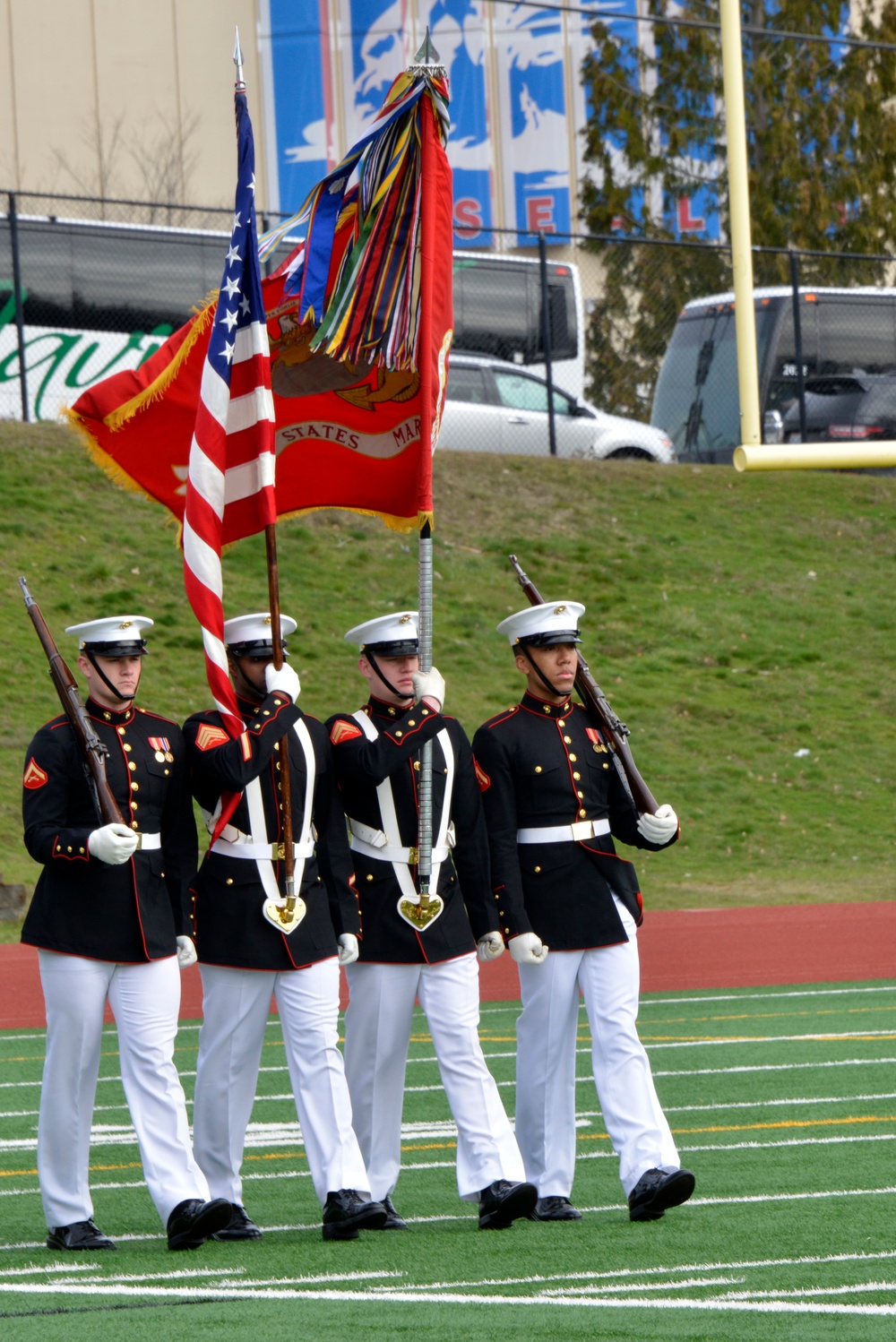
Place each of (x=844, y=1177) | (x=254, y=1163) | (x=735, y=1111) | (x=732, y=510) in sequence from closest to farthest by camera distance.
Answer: (x=844, y=1177), (x=254, y=1163), (x=735, y=1111), (x=732, y=510)

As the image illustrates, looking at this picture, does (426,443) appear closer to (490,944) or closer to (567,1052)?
(490,944)

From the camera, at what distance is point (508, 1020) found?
41.7 ft

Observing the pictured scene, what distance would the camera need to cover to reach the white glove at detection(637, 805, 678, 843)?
288 inches

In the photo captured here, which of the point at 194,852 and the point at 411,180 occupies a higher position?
the point at 411,180

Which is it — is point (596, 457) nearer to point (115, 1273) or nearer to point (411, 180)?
point (411, 180)

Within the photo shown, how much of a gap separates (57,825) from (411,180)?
107 inches

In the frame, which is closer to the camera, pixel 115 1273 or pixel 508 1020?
pixel 115 1273

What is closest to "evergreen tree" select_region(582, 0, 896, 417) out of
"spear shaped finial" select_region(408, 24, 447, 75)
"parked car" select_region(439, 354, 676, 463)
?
"parked car" select_region(439, 354, 676, 463)

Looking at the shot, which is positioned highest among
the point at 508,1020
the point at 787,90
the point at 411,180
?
the point at 787,90

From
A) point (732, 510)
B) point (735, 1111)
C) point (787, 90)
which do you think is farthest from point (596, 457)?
point (735, 1111)

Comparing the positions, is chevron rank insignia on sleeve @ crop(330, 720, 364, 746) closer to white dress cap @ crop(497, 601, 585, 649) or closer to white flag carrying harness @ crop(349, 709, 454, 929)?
white flag carrying harness @ crop(349, 709, 454, 929)

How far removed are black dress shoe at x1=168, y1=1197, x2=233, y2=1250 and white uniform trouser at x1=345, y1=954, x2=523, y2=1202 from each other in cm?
64

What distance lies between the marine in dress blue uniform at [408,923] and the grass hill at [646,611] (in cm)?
962

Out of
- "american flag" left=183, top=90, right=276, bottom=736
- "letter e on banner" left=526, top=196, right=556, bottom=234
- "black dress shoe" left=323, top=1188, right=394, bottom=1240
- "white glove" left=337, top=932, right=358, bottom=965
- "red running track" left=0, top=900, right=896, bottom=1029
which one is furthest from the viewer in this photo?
"letter e on banner" left=526, top=196, right=556, bottom=234
